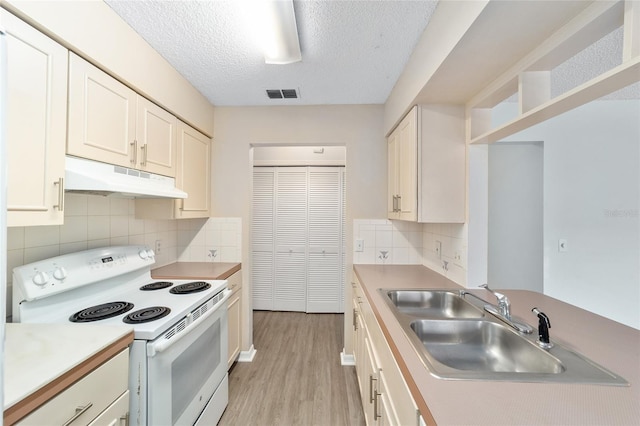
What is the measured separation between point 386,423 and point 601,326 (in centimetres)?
103

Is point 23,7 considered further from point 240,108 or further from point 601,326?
point 601,326

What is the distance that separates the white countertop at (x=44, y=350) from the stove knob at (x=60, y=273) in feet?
0.78

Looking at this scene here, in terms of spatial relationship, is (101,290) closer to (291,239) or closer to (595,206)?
(291,239)

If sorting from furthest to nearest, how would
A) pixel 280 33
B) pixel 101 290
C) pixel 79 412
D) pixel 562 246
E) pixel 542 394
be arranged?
pixel 562 246, pixel 101 290, pixel 280 33, pixel 79 412, pixel 542 394

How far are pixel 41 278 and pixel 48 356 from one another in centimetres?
53

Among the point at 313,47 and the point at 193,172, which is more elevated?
the point at 313,47

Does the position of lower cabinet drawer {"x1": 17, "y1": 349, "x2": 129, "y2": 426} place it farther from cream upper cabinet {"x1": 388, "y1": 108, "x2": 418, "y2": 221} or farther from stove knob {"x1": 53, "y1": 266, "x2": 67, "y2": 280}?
Result: cream upper cabinet {"x1": 388, "y1": 108, "x2": 418, "y2": 221}

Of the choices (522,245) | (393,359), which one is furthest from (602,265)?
(393,359)

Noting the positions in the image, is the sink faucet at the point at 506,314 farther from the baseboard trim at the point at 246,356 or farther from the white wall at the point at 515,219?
the baseboard trim at the point at 246,356

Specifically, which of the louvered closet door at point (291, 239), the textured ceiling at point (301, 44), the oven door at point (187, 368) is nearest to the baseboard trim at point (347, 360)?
the oven door at point (187, 368)

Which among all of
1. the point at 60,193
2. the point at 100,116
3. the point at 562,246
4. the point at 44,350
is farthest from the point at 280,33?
the point at 562,246

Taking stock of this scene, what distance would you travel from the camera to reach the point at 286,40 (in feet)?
4.67

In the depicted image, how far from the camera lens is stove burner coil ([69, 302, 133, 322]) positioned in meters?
1.22

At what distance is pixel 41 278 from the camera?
1.19 m
